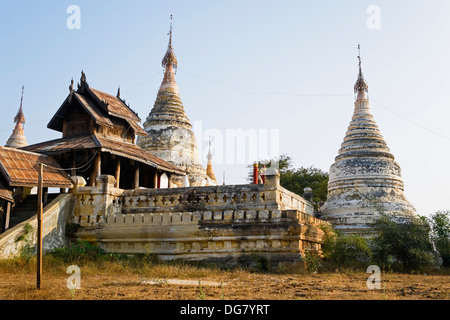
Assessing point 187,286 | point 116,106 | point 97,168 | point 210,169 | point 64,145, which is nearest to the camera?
point 187,286

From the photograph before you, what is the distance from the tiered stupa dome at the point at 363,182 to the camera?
74.7 ft

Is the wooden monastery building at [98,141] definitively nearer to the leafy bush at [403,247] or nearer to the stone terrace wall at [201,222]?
the stone terrace wall at [201,222]

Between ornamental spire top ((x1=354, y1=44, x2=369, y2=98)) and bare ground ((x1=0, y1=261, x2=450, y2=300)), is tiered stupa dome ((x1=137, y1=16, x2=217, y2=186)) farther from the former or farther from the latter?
bare ground ((x1=0, y1=261, x2=450, y2=300))

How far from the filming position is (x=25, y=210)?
707 inches

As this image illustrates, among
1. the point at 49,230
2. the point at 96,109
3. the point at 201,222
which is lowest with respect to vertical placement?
the point at 49,230

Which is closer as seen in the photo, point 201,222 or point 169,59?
point 201,222

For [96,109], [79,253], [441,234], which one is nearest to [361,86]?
[441,234]

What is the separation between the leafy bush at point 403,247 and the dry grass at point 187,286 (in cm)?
294

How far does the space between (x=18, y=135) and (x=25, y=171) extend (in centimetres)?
2441

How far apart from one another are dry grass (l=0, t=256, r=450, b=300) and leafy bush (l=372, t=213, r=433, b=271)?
2.94 metres
